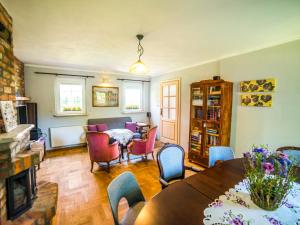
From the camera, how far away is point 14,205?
1497 mm

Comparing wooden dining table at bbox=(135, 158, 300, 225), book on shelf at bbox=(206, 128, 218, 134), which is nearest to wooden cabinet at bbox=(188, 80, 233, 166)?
book on shelf at bbox=(206, 128, 218, 134)

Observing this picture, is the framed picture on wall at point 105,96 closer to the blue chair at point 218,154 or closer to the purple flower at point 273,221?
the blue chair at point 218,154

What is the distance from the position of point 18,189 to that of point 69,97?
136 inches

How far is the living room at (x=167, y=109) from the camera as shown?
4.31ft

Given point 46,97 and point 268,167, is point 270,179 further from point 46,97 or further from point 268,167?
point 46,97

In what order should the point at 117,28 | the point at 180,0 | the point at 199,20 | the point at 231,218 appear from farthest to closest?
the point at 117,28
the point at 199,20
the point at 180,0
the point at 231,218

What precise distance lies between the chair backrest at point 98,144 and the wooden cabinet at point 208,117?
2014mm

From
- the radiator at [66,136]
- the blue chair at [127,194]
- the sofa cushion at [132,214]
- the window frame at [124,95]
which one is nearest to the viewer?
the blue chair at [127,194]

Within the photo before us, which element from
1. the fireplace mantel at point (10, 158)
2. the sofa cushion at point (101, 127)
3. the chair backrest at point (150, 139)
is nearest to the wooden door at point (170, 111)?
the chair backrest at point (150, 139)

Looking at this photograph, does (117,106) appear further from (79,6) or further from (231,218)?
(231,218)

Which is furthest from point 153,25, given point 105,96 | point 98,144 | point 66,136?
point 66,136

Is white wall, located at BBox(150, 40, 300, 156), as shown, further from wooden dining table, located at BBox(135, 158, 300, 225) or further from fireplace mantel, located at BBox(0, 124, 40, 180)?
fireplace mantel, located at BBox(0, 124, 40, 180)

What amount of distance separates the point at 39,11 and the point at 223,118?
3301 mm

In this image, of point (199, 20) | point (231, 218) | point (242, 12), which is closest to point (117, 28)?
point (199, 20)
